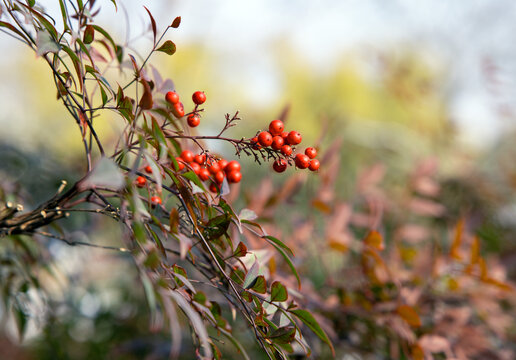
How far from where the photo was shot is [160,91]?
53cm

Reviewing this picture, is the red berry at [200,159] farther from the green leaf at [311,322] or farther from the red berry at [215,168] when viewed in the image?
the green leaf at [311,322]

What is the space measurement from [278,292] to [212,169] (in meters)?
0.18

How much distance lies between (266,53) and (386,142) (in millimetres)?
15184

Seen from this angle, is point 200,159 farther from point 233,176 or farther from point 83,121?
point 83,121

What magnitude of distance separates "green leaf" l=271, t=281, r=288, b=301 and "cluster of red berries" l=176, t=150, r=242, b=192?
0.15m

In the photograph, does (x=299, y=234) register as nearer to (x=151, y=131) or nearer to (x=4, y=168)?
(x=151, y=131)

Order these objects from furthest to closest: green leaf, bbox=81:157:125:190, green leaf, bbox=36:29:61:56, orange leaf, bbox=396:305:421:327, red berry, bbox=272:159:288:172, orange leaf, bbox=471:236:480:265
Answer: orange leaf, bbox=471:236:480:265
orange leaf, bbox=396:305:421:327
red berry, bbox=272:159:288:172
green leaf, bbox=36:29:61:56
green leaf, bbox=81:157:125:190

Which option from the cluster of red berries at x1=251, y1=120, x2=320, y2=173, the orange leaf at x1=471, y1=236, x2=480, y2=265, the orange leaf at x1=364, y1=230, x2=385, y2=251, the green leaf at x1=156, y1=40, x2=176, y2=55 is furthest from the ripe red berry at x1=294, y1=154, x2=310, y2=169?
the orange leaf at x1=471, y1=236, x2=480, y2=265

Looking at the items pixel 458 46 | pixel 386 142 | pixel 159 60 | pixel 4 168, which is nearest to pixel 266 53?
pixel 159 60

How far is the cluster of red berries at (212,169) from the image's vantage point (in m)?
0.53

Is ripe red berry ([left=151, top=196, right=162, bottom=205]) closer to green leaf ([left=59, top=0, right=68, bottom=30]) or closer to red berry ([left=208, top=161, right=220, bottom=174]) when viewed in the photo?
red berry ([left=208, top=161, right=220, bottom=174])

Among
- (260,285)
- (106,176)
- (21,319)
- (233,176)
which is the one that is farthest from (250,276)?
(21,319)

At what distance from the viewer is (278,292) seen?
0.52 meters

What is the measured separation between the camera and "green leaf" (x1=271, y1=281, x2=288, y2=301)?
52cm
